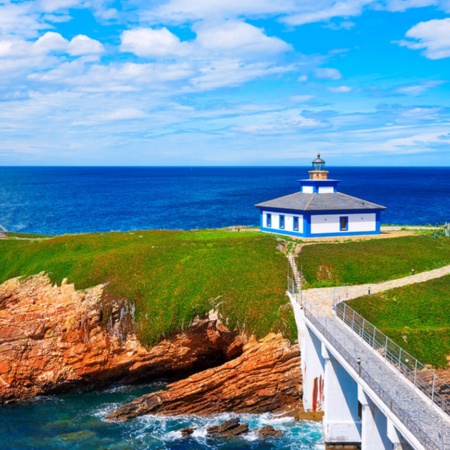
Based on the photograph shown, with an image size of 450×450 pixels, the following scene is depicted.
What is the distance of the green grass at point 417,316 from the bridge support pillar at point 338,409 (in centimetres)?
418

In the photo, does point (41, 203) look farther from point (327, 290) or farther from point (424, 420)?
point (424, 420)

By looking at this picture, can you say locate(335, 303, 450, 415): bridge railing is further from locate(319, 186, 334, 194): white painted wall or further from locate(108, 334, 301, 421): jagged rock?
locate(319, 186, 334, 194): white painted wall

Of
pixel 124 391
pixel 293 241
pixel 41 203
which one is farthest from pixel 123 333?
pixel 41 203

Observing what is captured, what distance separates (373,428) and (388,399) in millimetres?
2769

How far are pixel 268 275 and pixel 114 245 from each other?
56.3 feet

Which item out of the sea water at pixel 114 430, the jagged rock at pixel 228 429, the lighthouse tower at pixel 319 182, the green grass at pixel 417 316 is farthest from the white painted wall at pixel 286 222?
the jagged rock at pixel 228 429

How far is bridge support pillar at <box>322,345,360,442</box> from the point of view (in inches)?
1088

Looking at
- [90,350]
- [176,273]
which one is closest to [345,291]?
[176,273]

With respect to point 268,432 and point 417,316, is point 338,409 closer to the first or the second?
point 268,432

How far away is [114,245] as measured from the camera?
48.1 m

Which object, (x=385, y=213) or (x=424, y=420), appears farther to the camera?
(x=385, y=213)

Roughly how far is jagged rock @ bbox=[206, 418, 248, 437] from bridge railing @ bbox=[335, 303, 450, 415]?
8.51 m

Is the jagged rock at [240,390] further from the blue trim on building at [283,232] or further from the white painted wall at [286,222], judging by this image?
the white painted wall at [286,222]

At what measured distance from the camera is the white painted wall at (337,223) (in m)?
48.9
